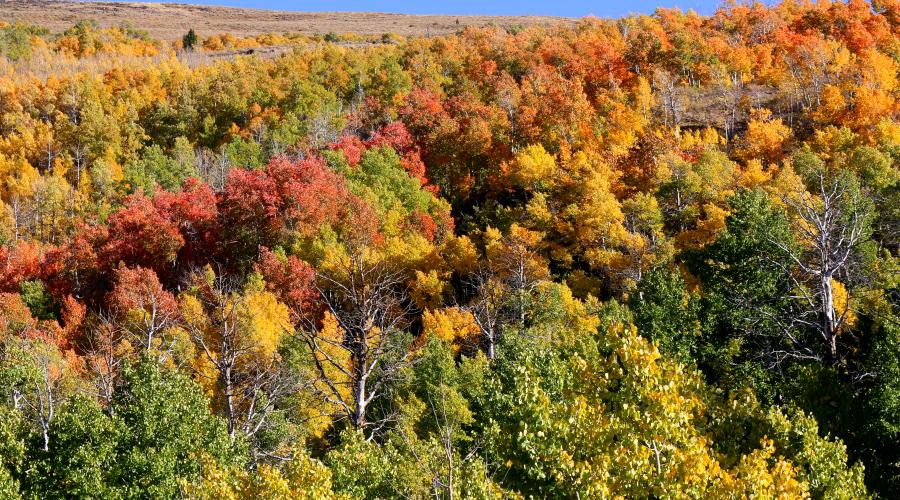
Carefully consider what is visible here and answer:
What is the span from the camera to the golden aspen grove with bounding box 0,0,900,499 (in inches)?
708

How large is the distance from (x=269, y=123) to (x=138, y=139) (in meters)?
19.7

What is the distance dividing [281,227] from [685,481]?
59594 mm

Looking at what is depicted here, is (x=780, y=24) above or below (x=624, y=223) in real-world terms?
above

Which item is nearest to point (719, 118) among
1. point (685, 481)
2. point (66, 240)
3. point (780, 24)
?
point (780, 24)

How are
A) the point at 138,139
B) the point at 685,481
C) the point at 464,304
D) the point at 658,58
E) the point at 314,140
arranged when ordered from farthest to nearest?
the point at 138,139 → the point at 658,58 → the point at 314,140 → the point at 464,304 → the point at 685,481

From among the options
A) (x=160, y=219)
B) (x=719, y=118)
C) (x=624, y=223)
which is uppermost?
(x=719, y=118)

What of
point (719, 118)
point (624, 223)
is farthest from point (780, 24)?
point (624, 223)

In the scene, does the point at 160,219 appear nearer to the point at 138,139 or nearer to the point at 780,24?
the point at 138,139

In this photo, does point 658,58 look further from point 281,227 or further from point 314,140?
point 281,227

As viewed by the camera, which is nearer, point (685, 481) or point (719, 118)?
point (685, 481)

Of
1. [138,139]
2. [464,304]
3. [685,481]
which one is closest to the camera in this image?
[685,481]

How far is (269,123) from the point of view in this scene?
4412 inches

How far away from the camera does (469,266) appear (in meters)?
62.7

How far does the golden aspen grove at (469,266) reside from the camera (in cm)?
1798
